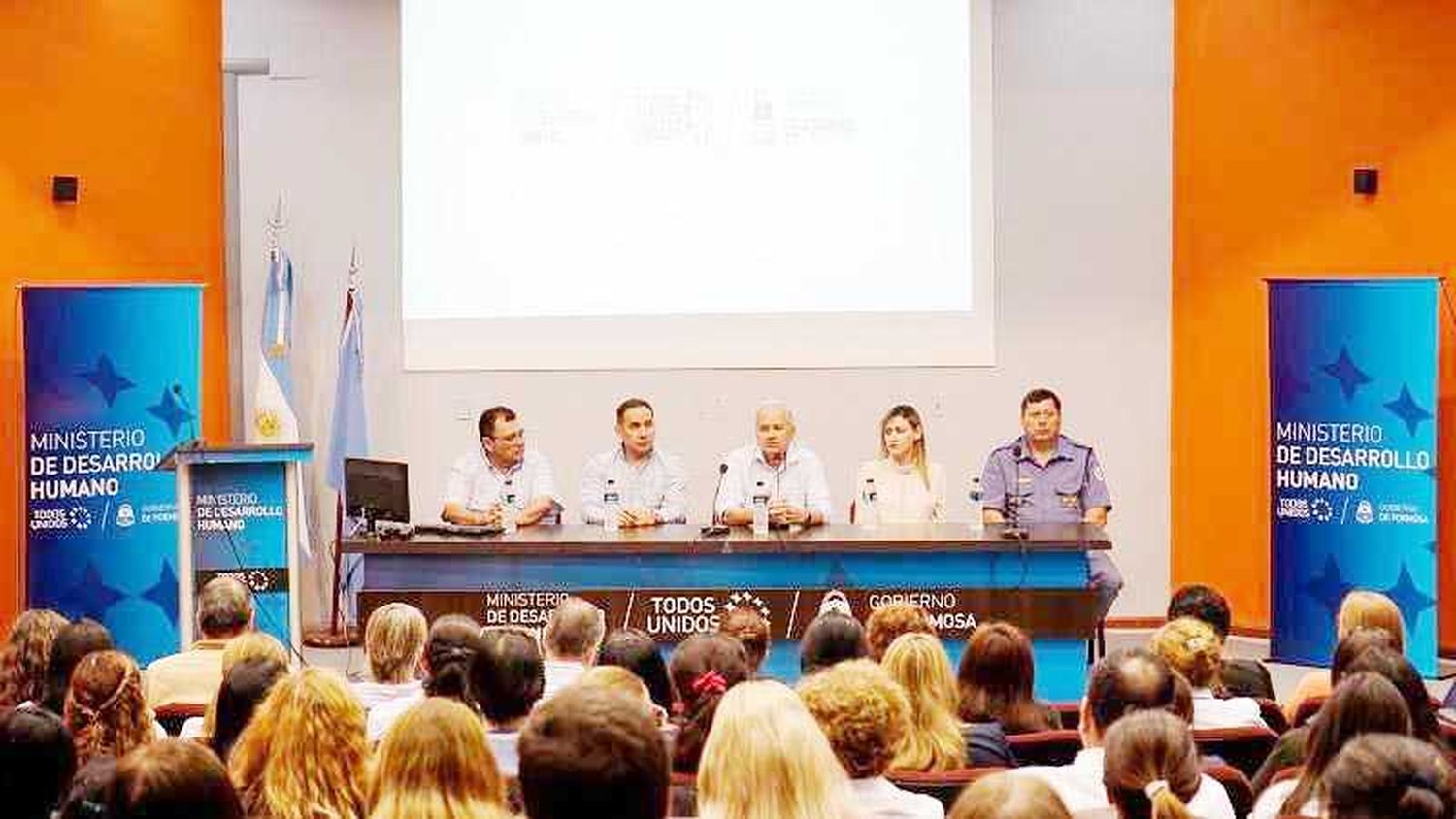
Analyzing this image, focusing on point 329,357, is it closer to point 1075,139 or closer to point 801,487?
point 801,487

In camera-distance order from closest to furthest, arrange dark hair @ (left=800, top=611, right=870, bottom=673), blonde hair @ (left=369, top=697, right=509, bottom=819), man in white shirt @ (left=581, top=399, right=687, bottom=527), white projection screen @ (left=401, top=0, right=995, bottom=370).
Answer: blonde hair @ (left=369, top=697, right=509, bottom=819) < dark hair @ (left=800, top=611, right=870, bottom=673) < man in white shirt @ (left=581, top=399, right=687, bottom=527) < white projection screen @ (left=401, top=0, right=995, bottom=370)

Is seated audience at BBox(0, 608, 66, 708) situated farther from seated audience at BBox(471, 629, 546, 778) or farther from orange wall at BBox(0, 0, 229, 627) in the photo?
orange wall at BBox(0, 0, 229, 627)

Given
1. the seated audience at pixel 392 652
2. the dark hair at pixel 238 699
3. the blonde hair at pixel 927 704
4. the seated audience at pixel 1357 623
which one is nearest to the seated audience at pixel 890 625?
the blonde hair at pixel 927 704

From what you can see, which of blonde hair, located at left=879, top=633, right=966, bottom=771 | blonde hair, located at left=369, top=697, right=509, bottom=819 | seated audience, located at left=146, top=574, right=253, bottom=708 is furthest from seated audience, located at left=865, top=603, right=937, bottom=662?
blonde hair, located at left=369, top=697, right=509, bottom=819

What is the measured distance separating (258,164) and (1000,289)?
395 centimetres

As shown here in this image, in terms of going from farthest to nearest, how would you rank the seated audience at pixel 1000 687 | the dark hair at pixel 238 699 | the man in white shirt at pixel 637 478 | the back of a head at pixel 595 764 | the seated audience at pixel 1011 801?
the man in white shirt at pixel 637 478, the seated audience at pixel 1000 687, the dark hair at pixel 238 699, the seated audience at pixel 1011 801, the back of a head at pixel 595 764

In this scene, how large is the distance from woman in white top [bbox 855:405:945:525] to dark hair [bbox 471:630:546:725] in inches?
178

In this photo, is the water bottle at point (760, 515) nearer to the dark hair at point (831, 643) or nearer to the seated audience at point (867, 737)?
the dark hair at point (831, 643)

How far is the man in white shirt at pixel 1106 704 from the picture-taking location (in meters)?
4.18

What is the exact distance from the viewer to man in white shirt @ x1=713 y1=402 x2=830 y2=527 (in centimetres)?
916

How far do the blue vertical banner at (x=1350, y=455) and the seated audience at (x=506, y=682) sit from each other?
18.1 ft

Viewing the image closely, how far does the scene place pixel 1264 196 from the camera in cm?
1030

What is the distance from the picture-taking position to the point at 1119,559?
1088cm

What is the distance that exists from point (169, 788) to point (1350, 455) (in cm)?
741
